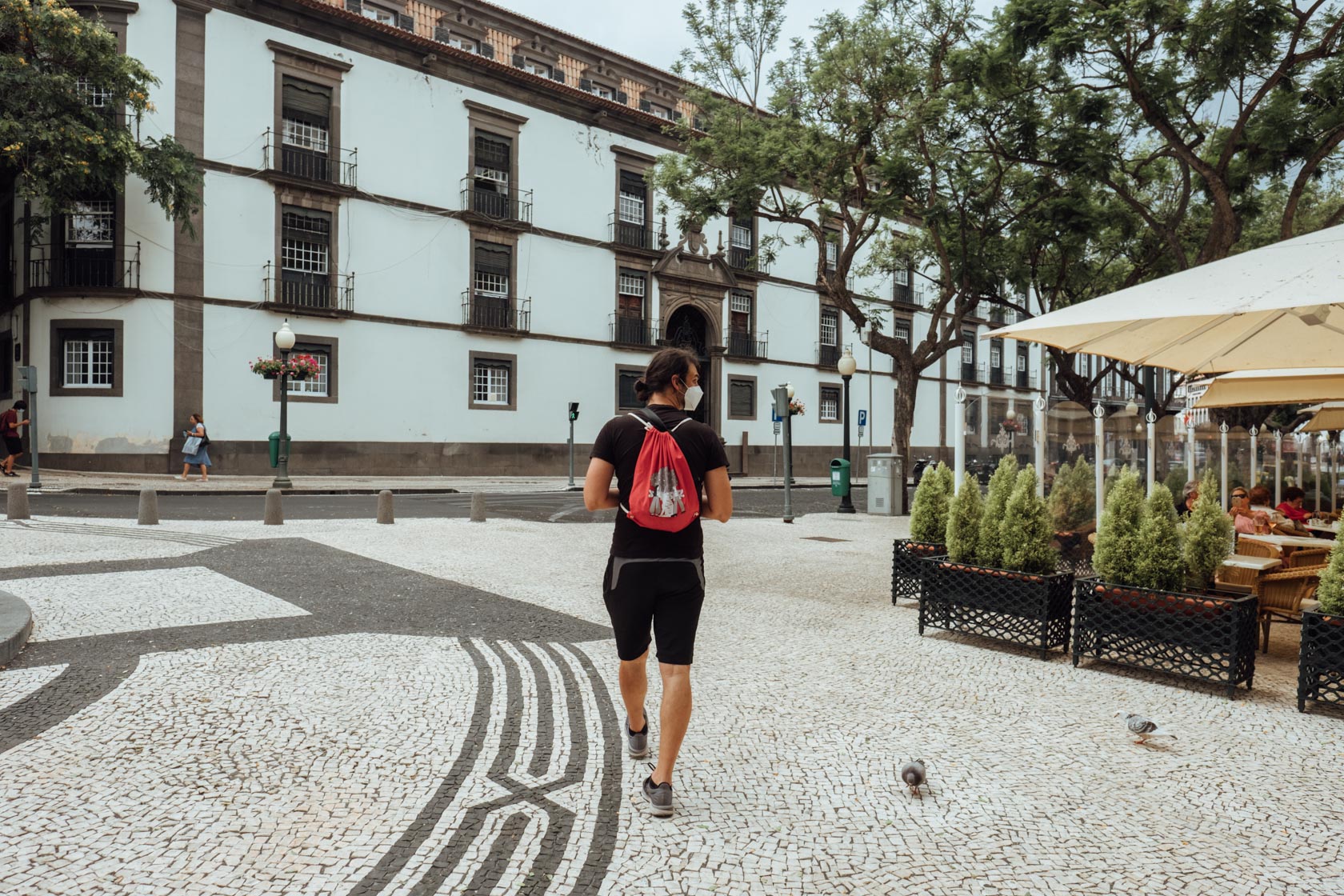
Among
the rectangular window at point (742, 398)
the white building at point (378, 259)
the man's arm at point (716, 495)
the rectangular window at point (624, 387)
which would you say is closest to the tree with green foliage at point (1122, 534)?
the man's arm at point (716, 495)

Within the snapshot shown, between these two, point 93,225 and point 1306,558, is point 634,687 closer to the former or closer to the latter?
point 1306,558

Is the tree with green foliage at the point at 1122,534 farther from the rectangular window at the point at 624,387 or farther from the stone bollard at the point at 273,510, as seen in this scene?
the rectangular window at the point at 624,387

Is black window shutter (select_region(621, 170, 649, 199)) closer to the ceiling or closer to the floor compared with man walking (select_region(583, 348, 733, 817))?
closer to the ceiling

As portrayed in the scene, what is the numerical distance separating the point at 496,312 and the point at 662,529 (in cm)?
2578

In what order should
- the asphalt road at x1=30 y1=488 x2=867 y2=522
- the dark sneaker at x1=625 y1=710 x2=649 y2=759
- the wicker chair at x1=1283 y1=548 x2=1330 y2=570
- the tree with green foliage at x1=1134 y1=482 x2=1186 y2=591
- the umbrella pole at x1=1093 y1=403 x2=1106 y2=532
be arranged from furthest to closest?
the asphalt road at x1=30 y1=488 x2=867 y2=522 < the umbrella pole at x1=1093 y1=403 x2=1106 y2=532 < the wicker chair at x1=1283 y1=548 x2=1330 y2=570 < the tree with green foliage at x1=1134 y1=482 x2=1186 y2=591 < the dark sneaker at x1=625 y1=710 x2=649 y2=759

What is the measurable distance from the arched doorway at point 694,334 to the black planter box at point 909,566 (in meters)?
26.1

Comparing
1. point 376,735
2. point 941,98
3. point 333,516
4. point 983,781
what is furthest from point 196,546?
point 941,98

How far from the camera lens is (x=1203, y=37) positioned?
12016 millimetres

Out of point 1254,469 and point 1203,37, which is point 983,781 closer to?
point 1254,469

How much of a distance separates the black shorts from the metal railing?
28447mm

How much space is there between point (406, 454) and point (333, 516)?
1192cm

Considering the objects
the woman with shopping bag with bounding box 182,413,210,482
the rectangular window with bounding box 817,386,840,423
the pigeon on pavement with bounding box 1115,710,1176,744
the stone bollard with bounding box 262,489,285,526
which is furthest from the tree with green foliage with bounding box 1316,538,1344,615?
the rectangular window with bounding box 817,386,840,423

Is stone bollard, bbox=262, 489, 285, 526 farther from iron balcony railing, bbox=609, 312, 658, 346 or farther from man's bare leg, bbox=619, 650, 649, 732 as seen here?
iron balcony railing, bbox=609, 312, 658, 346

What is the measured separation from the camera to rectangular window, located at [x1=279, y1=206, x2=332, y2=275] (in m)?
23.9
